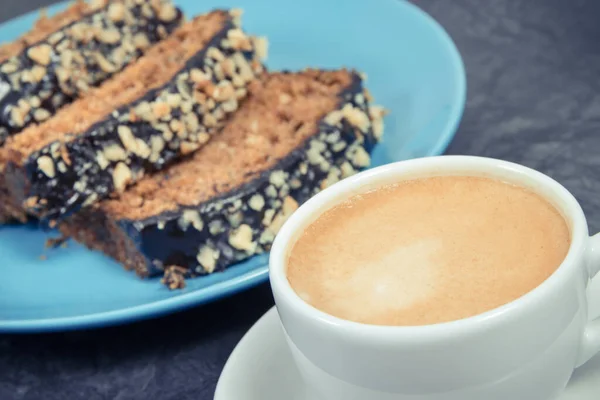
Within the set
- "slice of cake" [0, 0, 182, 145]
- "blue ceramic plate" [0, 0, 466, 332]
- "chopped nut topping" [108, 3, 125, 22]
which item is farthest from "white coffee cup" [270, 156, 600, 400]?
"chopped nut topping" [108, 3, 125, 22]

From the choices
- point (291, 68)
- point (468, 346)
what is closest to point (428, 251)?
point (468, 346)

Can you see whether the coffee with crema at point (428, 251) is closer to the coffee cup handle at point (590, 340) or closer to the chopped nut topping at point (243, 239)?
the coffee cup handle at point (590, 340)

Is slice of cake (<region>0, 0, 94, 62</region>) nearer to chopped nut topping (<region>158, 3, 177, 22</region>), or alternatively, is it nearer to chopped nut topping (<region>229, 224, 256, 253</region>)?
chopped nut topping (<region>158, 3, 177, 22</region>)

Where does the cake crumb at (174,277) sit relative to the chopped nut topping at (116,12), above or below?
below

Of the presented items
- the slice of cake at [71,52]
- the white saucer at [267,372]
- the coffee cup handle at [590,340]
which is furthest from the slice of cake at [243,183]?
the coffee cup handle at [590,340]

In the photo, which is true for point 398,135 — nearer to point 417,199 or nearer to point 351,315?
point 417,199
